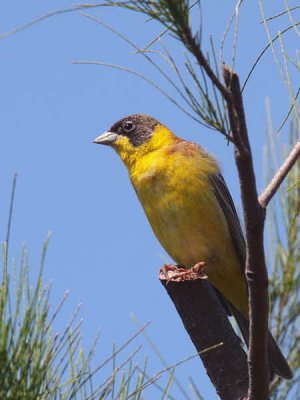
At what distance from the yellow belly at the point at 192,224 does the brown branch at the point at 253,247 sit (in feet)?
6.04

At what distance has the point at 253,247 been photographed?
2730mm

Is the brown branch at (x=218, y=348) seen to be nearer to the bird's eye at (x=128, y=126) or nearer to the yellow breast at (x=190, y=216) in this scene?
the yellow breast at (x=190, y=216)

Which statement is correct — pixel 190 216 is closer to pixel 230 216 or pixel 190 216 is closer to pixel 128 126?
pixel 230 216

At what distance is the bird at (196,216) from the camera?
479 centimetres

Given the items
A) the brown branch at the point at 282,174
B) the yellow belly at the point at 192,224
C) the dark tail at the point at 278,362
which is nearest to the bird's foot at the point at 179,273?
the dark tail at the point at 278,362

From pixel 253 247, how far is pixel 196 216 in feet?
6.75

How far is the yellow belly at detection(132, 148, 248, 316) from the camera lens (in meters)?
Result: 4.79

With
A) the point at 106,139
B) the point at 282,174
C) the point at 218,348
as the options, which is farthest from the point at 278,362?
the point at 106,139

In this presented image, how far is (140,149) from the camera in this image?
5383mm

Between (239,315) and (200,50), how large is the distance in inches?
103

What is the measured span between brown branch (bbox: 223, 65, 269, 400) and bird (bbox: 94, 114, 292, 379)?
164 centimetres

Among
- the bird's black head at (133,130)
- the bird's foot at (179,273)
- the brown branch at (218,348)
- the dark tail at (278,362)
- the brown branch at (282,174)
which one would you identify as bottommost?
the dark tail at (278,362)

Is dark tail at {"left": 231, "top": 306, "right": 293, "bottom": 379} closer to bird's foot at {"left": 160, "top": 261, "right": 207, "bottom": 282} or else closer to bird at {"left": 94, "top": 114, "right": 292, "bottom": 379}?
bird's foot at {"left": 160, "top": 261, "right": 207, "bottom": 282}

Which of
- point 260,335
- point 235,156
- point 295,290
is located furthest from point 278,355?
point 235,156
